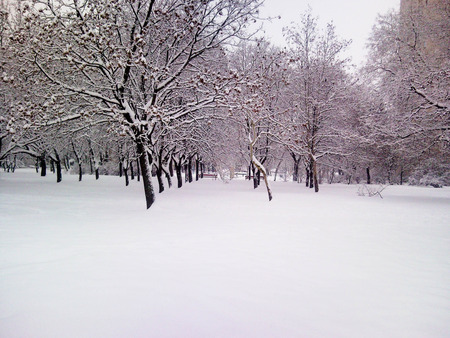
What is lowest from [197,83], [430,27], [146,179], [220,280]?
[220,280]

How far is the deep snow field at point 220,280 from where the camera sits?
2.99 meters

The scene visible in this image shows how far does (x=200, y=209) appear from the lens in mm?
11102

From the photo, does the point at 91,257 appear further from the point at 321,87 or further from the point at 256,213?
the point at 321,87

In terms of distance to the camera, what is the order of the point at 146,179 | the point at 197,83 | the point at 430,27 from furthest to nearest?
1. the point at 430,27
2. the point at 146,179
3. the point at 197,83

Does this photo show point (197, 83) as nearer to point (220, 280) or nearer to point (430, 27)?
point (220, 280)

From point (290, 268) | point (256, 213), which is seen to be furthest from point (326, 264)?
point (256, 213)

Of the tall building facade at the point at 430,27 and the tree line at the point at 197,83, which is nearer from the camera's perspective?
the tree line at the point at 197,83

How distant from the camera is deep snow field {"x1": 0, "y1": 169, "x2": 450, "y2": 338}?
2994 mm

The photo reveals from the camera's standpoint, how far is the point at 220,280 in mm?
4168

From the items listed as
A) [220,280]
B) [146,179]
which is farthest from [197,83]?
[220,280]

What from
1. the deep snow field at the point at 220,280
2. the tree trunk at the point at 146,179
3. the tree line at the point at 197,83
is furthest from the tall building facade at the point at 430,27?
the tree trunk at the point at 146,179

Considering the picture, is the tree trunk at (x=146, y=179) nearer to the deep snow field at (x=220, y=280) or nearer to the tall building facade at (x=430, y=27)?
the deep snow field at (x=220, y=280)

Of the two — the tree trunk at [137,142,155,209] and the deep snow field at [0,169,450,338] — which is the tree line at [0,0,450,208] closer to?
the tree trunk at [137,142,155,209]

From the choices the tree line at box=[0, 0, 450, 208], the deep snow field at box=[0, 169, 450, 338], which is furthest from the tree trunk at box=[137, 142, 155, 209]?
the deep snow field at box=[0, 169, 450, 338]
